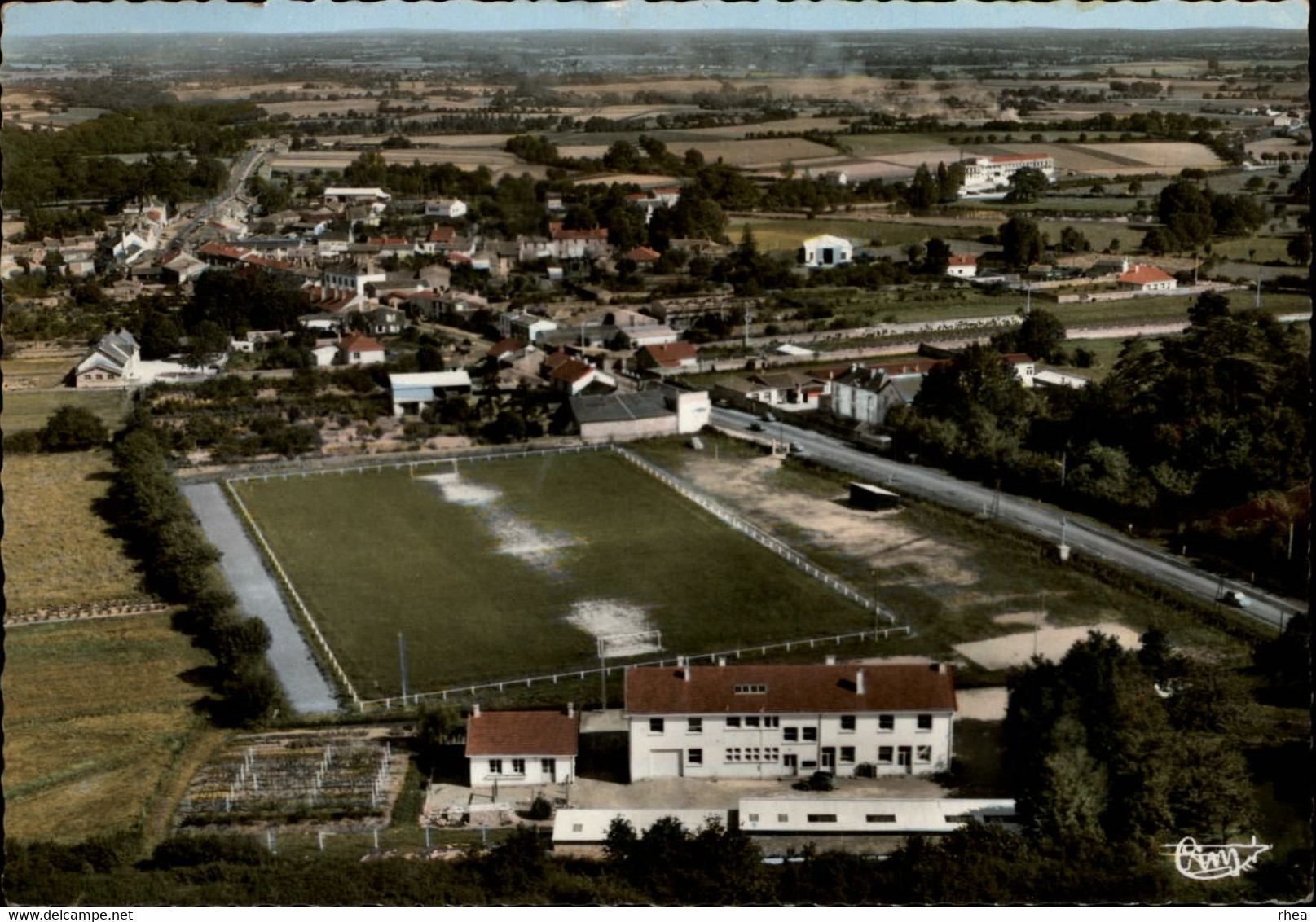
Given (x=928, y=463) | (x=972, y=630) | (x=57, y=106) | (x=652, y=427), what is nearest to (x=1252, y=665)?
(x=972, y=630)

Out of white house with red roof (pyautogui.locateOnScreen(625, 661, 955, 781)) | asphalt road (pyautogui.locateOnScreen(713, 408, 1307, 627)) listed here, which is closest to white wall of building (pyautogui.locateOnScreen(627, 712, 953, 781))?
white house with red roof (pyautogui.locateOnScreen(625, 661, 955, 781))

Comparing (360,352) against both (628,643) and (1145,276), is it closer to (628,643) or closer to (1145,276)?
(628,643)

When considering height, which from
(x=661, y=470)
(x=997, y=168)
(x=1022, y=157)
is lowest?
(x=661, y=470)

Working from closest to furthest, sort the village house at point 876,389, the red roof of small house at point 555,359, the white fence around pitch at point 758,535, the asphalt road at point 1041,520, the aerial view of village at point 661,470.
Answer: the aerial view of village at point 661,470 < the asphalt road at point 1041,520 < the white fence around pitch at point 758,535 < the village house at point 876,389 < the red roof of small house at point 555,359

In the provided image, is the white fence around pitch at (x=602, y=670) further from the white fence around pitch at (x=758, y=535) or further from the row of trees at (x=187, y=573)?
the row of trees at (x=187, y=573)

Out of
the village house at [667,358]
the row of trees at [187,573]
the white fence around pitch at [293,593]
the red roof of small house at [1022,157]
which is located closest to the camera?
the row of trees at [187,573]

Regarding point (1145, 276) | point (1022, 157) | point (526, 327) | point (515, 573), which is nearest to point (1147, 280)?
point (1145, 276)

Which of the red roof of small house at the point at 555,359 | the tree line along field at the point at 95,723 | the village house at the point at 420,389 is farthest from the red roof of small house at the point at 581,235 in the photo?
the tree line along field at the point at 95,723

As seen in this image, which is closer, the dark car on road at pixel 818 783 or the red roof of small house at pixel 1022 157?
the dark car on road at pixel 818 783
